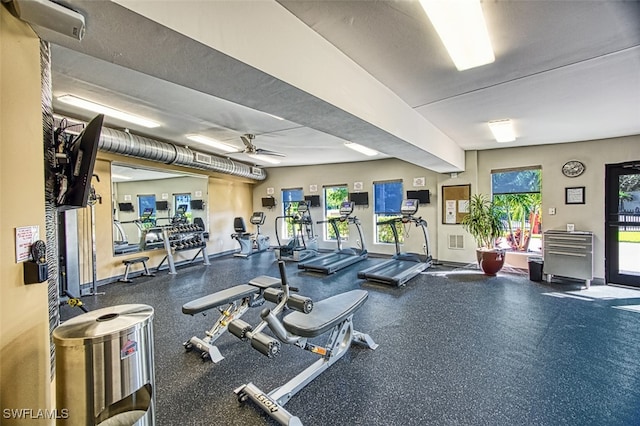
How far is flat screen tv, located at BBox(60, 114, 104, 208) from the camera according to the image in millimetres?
1529

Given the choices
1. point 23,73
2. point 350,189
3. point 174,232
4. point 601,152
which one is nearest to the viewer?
point 23,73

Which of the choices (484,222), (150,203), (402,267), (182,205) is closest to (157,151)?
(150,203)

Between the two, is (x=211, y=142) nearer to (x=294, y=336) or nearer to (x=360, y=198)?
(x=360, y=198)

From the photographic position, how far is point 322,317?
226 cm

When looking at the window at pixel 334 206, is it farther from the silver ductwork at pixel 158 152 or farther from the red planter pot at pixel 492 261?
the red planter pot at pixel 492 261

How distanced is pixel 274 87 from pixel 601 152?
6.15m

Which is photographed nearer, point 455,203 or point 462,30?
point 462,30

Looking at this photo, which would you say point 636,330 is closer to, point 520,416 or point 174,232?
point 520,416

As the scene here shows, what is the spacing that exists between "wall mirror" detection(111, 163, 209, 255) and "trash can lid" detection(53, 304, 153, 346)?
515cm

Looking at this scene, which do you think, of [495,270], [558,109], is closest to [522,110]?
[558,109]

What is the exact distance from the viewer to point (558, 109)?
3553mm

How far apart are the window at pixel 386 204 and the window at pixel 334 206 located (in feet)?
3.10

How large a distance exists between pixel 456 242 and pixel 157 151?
6550mm

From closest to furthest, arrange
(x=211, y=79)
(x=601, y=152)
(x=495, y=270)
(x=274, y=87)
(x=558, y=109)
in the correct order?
1. (x=211, y=79)
2. (x=274, y=87)
3. (x=558, y=109)
4. (x=601, y=152)
5. (x=495, y=270)
